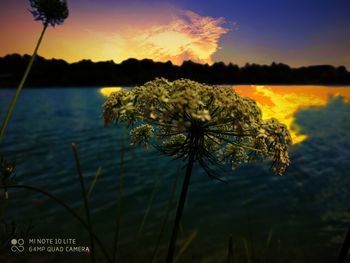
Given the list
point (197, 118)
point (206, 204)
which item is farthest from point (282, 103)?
point (197, 118)

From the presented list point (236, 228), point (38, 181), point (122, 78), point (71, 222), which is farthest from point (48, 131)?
point (122, 78)

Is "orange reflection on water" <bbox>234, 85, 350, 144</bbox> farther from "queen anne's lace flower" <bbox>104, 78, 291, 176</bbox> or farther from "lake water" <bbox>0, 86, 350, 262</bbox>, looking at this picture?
"lake water" <bbox>0, 86, 350, 262</bbox>

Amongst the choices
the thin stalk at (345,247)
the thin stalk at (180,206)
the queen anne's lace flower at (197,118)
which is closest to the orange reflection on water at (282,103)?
the queen anne's lace flower at (197,118)

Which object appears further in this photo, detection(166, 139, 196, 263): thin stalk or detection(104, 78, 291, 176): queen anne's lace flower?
detection(104, 78, 291, 176): queen anne's lace flower

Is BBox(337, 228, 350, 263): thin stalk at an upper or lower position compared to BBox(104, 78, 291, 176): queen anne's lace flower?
lower

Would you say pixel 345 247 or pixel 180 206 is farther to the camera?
pixel 180 206

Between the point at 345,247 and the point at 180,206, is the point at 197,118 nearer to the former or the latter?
the point at 180,206

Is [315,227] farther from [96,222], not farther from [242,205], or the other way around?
[96,222]

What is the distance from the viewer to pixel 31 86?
155m

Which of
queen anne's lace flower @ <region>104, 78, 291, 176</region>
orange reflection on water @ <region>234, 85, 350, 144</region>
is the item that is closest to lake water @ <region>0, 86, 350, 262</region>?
queen anne's lace flower @ <region>104, 78, 291, 176</region>

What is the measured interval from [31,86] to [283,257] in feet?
534

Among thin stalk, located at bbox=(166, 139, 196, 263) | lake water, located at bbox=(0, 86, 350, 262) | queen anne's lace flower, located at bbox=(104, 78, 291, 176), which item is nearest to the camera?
thin stalk, located at bbox=(166, 139, 196, 263)

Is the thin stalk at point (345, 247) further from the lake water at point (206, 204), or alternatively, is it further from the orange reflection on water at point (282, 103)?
the lake water at point (206, 204)

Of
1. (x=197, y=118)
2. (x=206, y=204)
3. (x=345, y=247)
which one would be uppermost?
(x=197, y=118)
